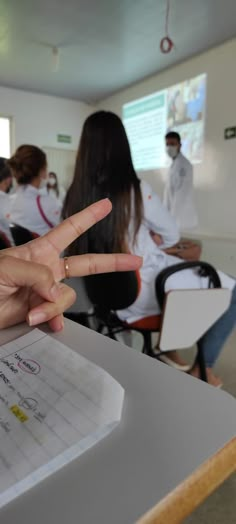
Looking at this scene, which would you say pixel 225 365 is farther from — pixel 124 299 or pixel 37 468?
pixel 37 468

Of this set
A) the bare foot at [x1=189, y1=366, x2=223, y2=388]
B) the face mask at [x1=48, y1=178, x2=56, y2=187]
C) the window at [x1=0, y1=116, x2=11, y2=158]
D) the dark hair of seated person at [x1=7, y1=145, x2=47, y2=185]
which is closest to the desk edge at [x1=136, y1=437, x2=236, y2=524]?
the bare foot at [x1=189, y1=366, x2=223, y2=388]

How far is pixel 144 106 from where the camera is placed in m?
4.78

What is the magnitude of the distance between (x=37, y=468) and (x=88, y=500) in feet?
0.15

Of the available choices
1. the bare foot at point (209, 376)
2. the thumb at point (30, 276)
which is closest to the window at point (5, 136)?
the bare foot at point (209, 376)

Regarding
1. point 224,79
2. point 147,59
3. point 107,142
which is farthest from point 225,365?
point 147,59

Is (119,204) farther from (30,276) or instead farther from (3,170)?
(3,170)

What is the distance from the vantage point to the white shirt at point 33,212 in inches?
79.0

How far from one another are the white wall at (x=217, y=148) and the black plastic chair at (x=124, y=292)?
2.41 meters

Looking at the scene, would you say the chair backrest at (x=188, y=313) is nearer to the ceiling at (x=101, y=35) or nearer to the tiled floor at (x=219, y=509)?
the tiled floor at (x=219, y=509)

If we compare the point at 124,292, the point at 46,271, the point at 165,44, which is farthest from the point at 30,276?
the point at 165,44

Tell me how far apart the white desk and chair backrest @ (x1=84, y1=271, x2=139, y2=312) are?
2.80 feet

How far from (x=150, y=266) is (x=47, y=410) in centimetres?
104

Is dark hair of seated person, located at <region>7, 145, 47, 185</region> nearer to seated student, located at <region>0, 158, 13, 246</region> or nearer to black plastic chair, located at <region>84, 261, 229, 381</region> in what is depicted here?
seated student, located at <region>0, 158, 13, 246</region>

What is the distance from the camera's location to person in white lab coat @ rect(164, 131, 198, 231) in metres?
3.86
